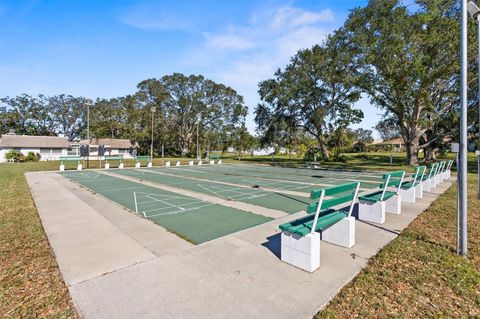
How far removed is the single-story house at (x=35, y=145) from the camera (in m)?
41.7

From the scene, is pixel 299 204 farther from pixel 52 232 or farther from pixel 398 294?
pixel 52 232

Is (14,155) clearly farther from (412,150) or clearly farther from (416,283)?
(412,150)

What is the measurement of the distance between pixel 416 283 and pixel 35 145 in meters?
56.5

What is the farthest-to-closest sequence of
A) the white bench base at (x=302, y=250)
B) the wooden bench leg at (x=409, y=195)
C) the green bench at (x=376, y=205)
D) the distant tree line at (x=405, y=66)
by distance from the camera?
the distant tree line at (x=405, y=66) → the wooden bench leg at (x=409, y=195) → the green bench at (x=376, y=205) → the white bench base at (x=302, y=250)

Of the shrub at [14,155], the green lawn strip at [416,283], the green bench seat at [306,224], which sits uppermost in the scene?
the shrub at [14,155]

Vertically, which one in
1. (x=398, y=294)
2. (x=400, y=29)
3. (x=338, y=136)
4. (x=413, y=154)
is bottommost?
(x=398, y=294)

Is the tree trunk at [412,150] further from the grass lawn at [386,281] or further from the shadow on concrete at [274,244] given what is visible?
the shadow on concrete at [274,244]

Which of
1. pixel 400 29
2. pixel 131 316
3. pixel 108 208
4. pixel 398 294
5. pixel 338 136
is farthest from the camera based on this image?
Result: pixel 338 136

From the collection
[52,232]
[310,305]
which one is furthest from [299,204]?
[52,232]

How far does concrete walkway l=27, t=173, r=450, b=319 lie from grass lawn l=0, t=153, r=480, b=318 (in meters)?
0.18

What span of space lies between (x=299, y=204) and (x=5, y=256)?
7252 millimetres

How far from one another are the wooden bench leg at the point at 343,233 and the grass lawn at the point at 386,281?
549 millimetres

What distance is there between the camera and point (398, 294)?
10.2 feet

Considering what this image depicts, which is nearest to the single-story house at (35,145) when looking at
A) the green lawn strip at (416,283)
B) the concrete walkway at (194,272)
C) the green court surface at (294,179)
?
the green court surface at (294,179)
